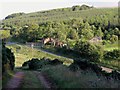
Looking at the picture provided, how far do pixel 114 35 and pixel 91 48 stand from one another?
2443cm

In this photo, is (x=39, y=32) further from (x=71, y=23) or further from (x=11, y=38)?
(x=71, y=23)

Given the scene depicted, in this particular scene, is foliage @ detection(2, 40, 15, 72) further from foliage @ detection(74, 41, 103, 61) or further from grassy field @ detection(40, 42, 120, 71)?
foliage @ detection(74, 41, 103, 61)

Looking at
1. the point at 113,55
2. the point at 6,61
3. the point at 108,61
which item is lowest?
the point at 108,61

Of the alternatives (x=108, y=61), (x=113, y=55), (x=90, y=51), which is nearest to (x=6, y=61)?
(x=108, y=61)

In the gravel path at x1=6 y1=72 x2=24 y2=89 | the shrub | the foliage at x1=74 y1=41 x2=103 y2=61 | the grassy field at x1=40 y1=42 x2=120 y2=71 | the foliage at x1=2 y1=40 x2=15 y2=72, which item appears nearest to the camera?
the gravel path at x1=6 y1=72 x2=24 y2=89

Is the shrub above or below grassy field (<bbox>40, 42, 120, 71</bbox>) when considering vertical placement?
above

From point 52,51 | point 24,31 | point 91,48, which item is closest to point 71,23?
point 24,31

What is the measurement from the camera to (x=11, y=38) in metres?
119

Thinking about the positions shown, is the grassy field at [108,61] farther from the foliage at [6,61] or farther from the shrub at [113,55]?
the foliage at [6,61]

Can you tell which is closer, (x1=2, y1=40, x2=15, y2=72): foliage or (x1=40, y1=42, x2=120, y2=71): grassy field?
(x1=2, y1=40, x2=15, y2=72): foliage

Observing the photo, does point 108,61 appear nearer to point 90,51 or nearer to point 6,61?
point 90,51

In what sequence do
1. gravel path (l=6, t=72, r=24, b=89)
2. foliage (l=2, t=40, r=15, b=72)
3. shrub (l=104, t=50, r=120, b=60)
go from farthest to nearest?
shrub (l=104, t=50, r=120, b=60) < foliage (l=2, t=40, r=15, b=72) < gravel path (l=6, t=72, r=24, b=89)

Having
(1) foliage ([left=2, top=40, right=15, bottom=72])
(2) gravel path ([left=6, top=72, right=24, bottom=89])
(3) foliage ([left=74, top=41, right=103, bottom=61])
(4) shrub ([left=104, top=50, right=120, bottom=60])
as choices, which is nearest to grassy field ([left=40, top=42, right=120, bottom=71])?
(4) shrub ([left=104, top=50, right=120, bottom=60])

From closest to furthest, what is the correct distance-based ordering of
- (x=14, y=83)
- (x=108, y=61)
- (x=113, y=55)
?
1. (x=14, y=83)
2. (x=108, y=61)
3. (x=113, y=55)
